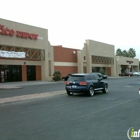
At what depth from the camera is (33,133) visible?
6828 millimetres

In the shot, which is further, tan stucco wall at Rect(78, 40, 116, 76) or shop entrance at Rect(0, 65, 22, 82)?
tan stucco wall at Rect(78, 40, 116, 76)

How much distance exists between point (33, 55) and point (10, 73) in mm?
4961

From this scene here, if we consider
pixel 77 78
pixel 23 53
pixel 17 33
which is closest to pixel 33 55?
pixel 23 53

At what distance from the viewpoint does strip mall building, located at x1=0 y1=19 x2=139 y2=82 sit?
3409cm

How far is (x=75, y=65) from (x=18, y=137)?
152ft

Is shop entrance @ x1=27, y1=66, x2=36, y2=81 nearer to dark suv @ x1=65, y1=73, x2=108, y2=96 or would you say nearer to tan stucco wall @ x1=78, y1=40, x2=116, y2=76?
tan stucco wall @ x1=78, y1=40, x2=116, y2=76

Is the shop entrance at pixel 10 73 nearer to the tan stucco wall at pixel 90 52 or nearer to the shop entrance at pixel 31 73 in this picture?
the shop entrance at pixel 31 73

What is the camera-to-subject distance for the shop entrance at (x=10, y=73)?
3594cm

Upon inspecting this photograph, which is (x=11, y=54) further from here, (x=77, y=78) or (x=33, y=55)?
(x=77, y=78)

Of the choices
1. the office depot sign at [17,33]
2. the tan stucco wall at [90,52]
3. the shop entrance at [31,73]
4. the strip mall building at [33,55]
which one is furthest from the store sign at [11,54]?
the tan stucco wall at [90,52]

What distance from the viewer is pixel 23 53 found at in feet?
116

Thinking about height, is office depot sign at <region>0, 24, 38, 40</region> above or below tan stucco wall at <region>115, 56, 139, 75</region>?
above

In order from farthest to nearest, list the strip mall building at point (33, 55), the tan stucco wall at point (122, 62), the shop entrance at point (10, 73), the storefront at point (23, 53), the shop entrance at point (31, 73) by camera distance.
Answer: the tan stucco wall at point (122, 62) → the shop entrance at point (31, 73) → the shop entrance at point (10, 73) → the strip mall building at point (33, 55) → the storefront at point (23, 53)

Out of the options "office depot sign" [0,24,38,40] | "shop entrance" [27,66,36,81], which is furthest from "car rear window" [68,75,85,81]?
"shop entrance" [27,66,36,81]
